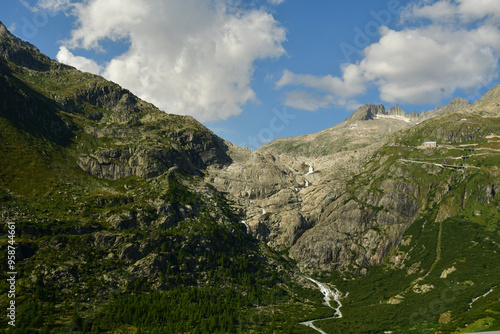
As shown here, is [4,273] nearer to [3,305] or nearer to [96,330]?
[3,305]

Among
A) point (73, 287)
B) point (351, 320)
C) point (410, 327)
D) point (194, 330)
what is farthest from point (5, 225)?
point (410, 327)

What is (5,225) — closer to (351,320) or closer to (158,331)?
(158,331)

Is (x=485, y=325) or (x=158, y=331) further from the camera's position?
(x=158, y=331)

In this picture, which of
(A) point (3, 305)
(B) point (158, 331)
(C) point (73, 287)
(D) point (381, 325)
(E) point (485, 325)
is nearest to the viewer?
(E) point (485, 325)

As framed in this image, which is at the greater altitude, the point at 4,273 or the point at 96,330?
the point at 4,273

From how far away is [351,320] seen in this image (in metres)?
195

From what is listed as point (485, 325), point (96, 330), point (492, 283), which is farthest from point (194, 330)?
point (492, 283)

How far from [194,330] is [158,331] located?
17.4 m

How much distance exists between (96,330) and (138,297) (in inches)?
1551

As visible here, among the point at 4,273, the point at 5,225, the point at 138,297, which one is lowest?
the point at 138,297

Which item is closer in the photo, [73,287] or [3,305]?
Answer: [3,305]

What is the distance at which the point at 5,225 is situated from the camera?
197625mm

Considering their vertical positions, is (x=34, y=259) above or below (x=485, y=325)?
above

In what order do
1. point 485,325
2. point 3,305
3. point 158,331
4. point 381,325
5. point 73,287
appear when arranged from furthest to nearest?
1. point 73,287
2. point 381,325
3. point 158,331
4. point 3,305
5. point 485,325
